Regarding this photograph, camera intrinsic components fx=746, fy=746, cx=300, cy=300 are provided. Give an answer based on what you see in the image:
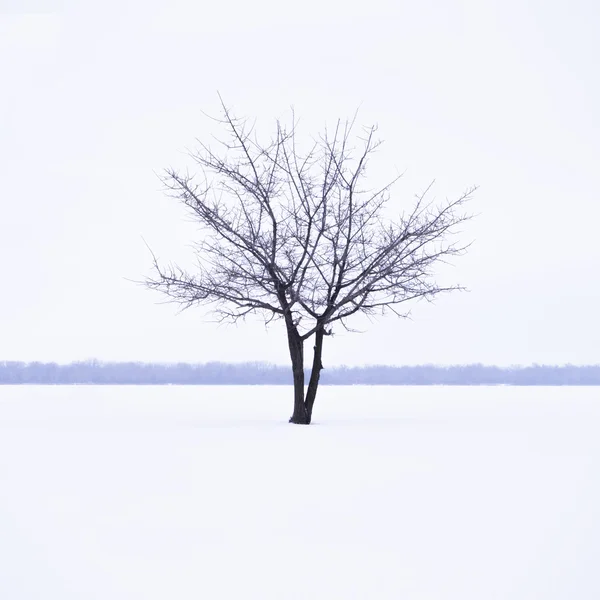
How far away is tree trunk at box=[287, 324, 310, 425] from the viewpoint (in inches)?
689

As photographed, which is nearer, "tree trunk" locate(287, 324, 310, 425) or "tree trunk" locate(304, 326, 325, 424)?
"tree trunk" locate(287, 324, 310, 425)
